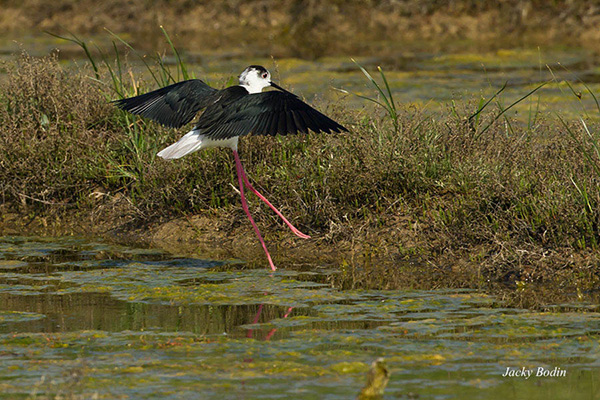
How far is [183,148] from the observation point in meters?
6.08

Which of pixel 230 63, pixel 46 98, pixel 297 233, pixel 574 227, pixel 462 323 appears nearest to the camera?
pixel 462 323

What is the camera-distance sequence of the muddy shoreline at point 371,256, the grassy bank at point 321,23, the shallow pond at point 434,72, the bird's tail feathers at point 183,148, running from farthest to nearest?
the grassy bank at point 321,23
the shallow pond at point 434,72
the bird's tail feathers at point 183,148
the muddy shoreline at point 371,256

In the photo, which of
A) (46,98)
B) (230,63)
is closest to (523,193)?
(46,98)

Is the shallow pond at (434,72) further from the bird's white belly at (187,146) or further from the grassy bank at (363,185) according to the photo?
the bird's white belly at (187,146)

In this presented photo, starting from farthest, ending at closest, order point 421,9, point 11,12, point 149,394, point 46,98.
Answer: point 11,12, point 421,9, point 46,98, point 149,394

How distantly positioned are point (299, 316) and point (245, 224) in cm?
209

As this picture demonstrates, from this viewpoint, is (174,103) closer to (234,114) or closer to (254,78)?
(254,78)

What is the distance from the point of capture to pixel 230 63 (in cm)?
1316

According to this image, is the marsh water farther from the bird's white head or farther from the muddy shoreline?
the bird's white head

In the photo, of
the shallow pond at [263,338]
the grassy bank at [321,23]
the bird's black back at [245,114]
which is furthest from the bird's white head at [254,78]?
the grassy bank at [321,23]

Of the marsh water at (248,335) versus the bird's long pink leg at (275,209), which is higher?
the bird's long pink leg at (275,209)

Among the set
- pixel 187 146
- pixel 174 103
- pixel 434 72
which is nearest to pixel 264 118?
pixel 187 146

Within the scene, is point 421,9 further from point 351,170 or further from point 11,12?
point 351,170

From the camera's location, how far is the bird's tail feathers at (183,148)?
6051 mm
